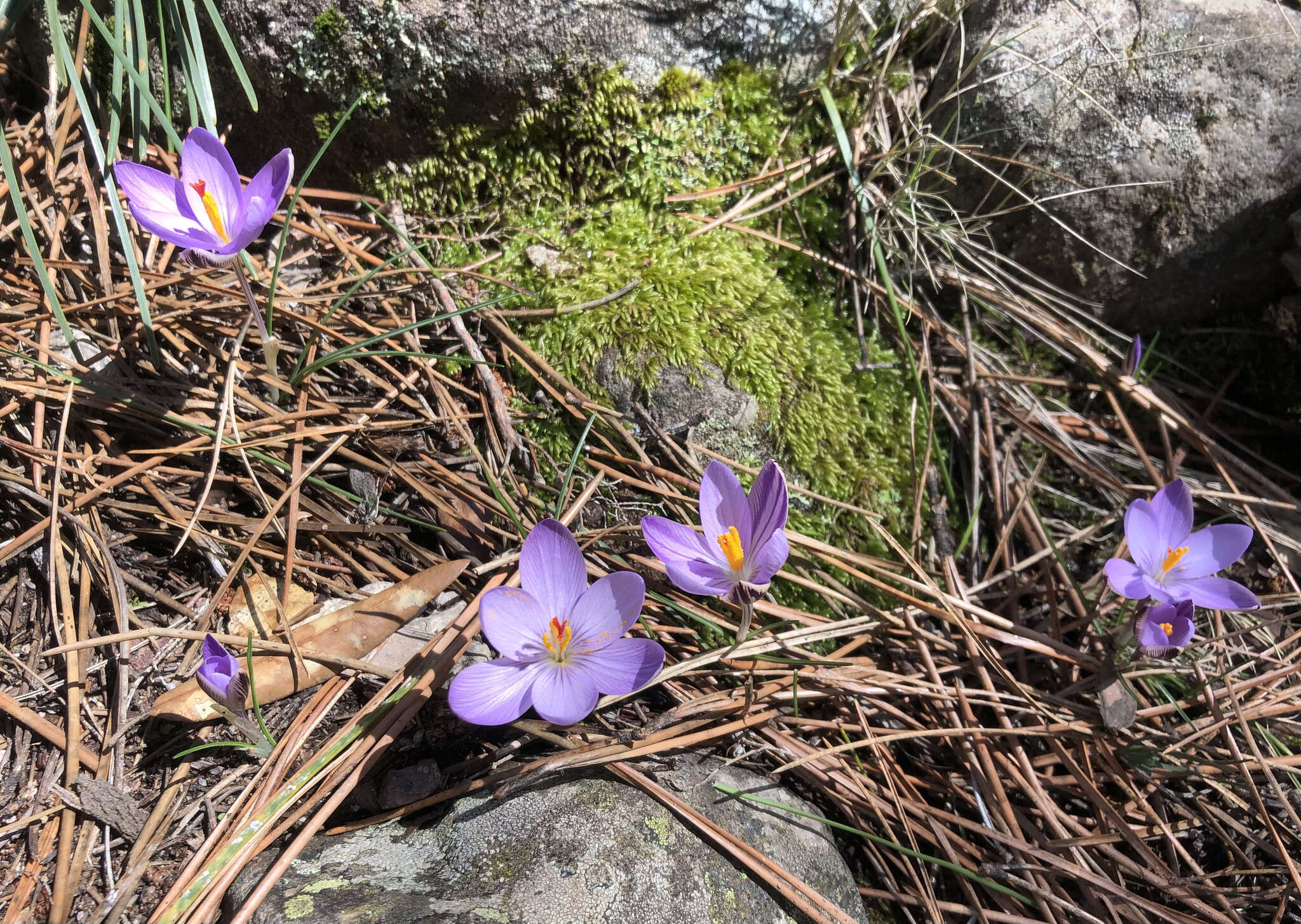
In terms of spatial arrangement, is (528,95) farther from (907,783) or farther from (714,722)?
(907,783)

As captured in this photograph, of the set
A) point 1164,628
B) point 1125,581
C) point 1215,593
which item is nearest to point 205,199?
point 1125,581

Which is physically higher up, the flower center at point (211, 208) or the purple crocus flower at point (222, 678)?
the flower center at point (211, 208)

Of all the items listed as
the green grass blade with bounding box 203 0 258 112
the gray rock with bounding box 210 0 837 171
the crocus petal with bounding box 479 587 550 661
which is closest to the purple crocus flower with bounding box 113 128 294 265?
the green grass blade with bounding box 203 0 258 112

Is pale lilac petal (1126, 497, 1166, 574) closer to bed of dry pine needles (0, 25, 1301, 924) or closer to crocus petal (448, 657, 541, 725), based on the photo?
bed of dry pine needles (0, 25, 1301, 924)

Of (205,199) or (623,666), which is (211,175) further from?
(623,666)

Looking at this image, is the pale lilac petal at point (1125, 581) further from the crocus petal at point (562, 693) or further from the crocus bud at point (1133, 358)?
the crocus petal at point (562, 693)

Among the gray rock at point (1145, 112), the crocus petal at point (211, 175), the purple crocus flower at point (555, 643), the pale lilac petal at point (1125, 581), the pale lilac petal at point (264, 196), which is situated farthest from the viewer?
→ the gray rock at point (1145, 112)

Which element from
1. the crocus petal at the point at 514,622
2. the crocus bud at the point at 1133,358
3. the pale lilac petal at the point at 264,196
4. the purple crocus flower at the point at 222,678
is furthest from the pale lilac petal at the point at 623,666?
the crocus bud at the point at 1133,358
